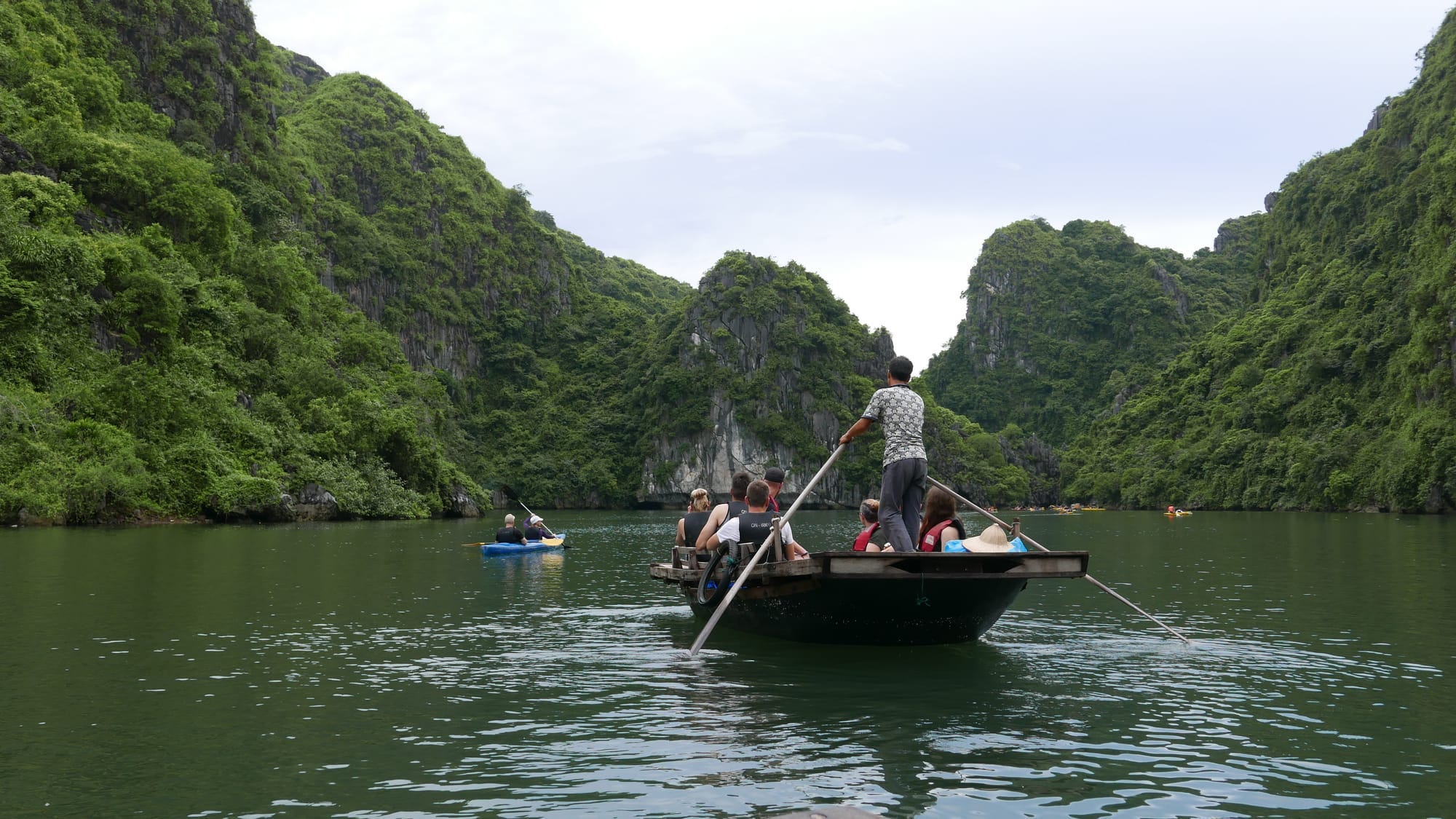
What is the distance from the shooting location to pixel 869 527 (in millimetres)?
12664

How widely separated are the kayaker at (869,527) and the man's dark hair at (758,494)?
1.13m

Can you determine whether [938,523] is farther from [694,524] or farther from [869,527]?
[694,524]

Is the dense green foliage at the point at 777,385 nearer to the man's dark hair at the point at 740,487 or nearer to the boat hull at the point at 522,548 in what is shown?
the boat hull at the point at 522,548

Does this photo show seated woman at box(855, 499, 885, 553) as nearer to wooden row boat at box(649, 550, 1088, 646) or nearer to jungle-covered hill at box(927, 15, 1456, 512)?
wooden row boat at box(649, 550, 1088, 646)

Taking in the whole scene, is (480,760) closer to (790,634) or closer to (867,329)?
(790,634)

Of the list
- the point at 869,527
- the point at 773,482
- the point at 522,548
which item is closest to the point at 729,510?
the point at 773,482

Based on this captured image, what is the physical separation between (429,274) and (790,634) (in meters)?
108

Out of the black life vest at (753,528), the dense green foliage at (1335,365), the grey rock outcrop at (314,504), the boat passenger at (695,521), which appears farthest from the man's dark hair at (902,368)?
the dense green foliage at (1335,365)

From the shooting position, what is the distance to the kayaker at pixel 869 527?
1168cm

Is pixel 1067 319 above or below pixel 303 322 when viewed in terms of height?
above

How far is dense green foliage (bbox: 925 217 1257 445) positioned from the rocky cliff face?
49.3 m

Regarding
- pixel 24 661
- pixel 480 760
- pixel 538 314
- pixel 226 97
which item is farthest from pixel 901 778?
pixel 538 314

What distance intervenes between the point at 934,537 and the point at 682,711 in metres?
3.75

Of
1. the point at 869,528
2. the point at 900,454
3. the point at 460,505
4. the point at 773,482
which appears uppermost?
the point at 900,454
